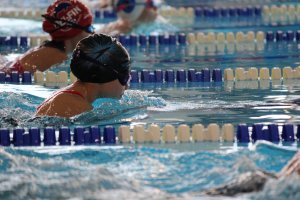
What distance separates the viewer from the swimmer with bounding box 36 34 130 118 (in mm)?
5645

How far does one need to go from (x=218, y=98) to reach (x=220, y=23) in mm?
4761

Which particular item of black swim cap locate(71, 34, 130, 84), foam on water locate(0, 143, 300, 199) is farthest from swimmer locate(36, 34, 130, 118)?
foam on water locate(0, 143, 300, 199)

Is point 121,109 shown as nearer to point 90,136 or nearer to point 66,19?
point 90,136

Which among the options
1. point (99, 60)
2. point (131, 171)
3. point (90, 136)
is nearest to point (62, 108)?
point (90, 136)

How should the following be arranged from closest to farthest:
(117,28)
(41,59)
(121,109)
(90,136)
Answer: (90,136), (121,109), (41,59), (117,28)

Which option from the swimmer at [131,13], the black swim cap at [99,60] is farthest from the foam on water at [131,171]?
the swimmer at [131,13]

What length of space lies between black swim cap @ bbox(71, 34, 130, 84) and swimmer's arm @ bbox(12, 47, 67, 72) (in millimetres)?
2064

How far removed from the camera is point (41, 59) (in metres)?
7.86

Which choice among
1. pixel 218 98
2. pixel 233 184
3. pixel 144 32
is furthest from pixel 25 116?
pixel 144 32

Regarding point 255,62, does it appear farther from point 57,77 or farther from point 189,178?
point 189,178

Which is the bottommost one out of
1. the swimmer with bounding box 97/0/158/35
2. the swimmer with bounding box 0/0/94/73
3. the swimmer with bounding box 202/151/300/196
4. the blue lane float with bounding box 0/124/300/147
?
the swimmer with bounding box 202/151/300/196

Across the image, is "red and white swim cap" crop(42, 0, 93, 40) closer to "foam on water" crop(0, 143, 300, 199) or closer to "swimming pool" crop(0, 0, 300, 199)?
"swimming pool" crop(0, 0, 300, 199)

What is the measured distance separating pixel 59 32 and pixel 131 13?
121 inches

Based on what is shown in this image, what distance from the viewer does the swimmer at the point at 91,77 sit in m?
5.64
